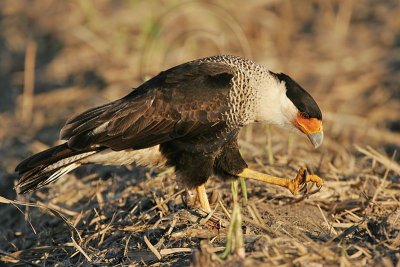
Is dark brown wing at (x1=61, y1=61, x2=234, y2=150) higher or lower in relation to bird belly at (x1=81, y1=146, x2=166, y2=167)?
higher

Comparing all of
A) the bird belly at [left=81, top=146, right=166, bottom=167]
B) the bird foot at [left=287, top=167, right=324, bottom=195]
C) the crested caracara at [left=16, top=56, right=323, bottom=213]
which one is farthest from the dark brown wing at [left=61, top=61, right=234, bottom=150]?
the bird foot at [left=287, top=167, right=324, bottom=195]

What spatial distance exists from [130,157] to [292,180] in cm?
118

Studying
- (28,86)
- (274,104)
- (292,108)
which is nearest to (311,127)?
(292,108)

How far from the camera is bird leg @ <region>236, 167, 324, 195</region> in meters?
5.16

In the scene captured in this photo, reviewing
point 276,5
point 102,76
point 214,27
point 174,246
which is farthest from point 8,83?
point 174,246

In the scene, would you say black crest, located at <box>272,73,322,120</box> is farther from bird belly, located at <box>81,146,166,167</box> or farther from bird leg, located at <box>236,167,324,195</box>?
bird belly, located at <box>81,146,166,167</box>

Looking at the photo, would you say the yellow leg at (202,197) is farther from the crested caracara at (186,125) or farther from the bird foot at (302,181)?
the bird foot at (302,181)

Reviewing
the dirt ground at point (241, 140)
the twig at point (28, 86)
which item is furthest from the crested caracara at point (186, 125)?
the twig at point (28, 86)

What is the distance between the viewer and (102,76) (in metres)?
8.96

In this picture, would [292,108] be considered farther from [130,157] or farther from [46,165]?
[46,165]

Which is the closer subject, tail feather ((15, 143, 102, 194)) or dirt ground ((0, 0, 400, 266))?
dirt ground ((0, 0, 400, 266))

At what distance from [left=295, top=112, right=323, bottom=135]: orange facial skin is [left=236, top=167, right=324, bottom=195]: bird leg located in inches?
11.5

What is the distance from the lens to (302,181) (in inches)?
204

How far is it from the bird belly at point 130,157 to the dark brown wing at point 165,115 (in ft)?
0.34
